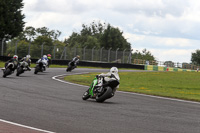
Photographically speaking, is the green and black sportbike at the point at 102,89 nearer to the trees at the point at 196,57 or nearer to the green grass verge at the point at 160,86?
the green grass verge at the point at 160,86

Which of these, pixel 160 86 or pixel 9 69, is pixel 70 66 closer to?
pixel 160 86

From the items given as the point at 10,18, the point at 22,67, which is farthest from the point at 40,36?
the point at 22,67

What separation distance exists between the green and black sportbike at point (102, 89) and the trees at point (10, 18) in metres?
36.7

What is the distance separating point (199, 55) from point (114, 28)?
44.1m

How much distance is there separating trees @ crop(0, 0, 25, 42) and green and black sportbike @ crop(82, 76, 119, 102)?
120 ft

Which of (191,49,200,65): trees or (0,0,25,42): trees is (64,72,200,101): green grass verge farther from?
(191,49,200,65): trees

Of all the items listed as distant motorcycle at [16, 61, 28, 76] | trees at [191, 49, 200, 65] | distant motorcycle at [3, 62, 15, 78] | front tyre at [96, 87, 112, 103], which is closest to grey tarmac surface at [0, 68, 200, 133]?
front tyre at [96, 87, 112, 103]

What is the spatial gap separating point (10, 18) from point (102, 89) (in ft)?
129

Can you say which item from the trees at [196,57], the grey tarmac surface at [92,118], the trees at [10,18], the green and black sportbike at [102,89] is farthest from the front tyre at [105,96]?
the trees at [196,57]

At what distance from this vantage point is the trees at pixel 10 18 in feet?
Answer: 159

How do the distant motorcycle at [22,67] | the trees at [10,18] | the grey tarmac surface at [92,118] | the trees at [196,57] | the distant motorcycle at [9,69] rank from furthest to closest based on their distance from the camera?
the trees at [196,57] → the trees at [10,18] → the distant motorcycle at [22,67] → the distant motorcycle at [9,69] → the grey tarmac surface at [92,118]

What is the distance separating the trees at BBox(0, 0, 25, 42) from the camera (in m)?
48.6

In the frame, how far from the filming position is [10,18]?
49.8 meters

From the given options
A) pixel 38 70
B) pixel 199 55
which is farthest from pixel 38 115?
pixel 199 55
